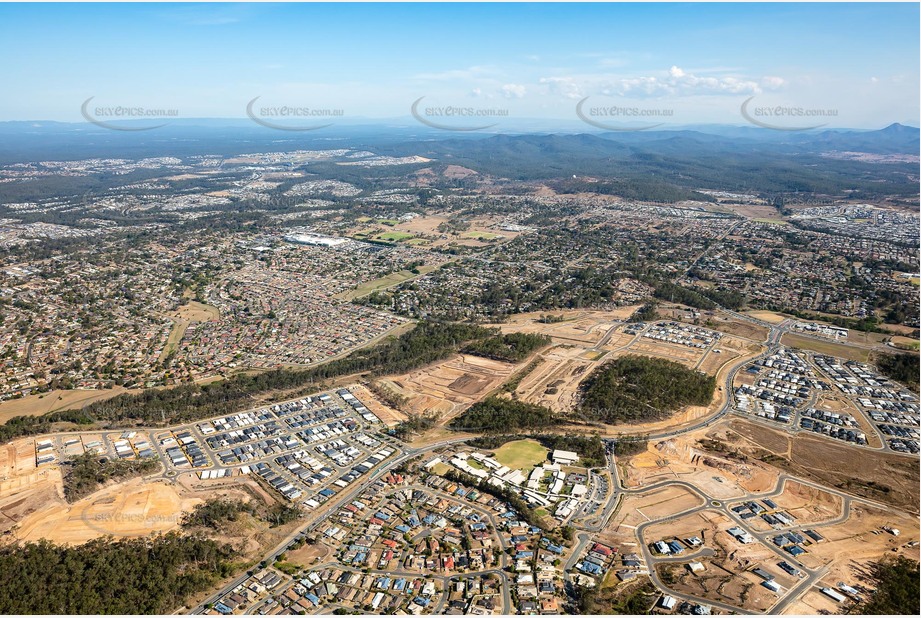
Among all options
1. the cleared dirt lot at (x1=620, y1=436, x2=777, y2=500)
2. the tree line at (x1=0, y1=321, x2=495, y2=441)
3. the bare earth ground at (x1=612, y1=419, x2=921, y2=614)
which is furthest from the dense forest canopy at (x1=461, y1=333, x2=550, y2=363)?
the bare earth ground at (x1=612, y1=419, x2=921, y2=614)

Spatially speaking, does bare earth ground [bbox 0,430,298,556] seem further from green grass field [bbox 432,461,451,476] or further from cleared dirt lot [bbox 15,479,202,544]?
green grass field [bbox 432,461,451,476]

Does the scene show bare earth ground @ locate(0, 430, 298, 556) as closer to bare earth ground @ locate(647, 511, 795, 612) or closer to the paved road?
the paved road

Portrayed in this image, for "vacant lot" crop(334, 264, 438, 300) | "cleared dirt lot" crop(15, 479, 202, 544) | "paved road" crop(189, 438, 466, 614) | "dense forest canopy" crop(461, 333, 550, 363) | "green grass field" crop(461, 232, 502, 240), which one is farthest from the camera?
"green grass field" crop(461, 232, 502, 240)

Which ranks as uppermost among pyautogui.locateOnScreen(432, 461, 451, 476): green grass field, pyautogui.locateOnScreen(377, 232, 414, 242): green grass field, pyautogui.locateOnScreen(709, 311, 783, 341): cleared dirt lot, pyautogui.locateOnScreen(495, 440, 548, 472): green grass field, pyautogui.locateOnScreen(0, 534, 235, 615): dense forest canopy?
pyautogui.locateOnScreen(0, 534, 235, 615): dense forest canopy

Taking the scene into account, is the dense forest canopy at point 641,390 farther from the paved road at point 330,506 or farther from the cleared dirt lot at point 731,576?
the cleared dirt lot at point 731,576

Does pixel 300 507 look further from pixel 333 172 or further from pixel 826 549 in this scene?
pixel 333 172

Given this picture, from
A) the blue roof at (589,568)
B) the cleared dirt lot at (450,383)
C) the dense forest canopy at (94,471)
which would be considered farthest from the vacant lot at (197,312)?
the blue roof at (589,568)

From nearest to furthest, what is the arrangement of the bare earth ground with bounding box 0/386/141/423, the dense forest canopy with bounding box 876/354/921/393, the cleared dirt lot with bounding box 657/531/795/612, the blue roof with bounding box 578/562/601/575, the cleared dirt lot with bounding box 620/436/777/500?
the cleared dirt lot with bounding box 657/531/795/612, the blue roof with bounding box 578/562/601/575, the cleared dirt lot with bounding box 620/436/777/500, the bare earth ground with bounding box 0/386/141/423, the dense forest canopy with bounding box 876/354/921/393

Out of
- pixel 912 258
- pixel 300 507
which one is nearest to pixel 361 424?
pixel 300 507

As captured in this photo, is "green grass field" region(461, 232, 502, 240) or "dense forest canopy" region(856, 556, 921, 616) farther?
"green grass field" region(461, 232, 502, 240)

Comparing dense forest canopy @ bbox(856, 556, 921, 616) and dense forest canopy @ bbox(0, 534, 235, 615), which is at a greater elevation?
dense forest canopy @ bbox(0, 534, 235, 615)
